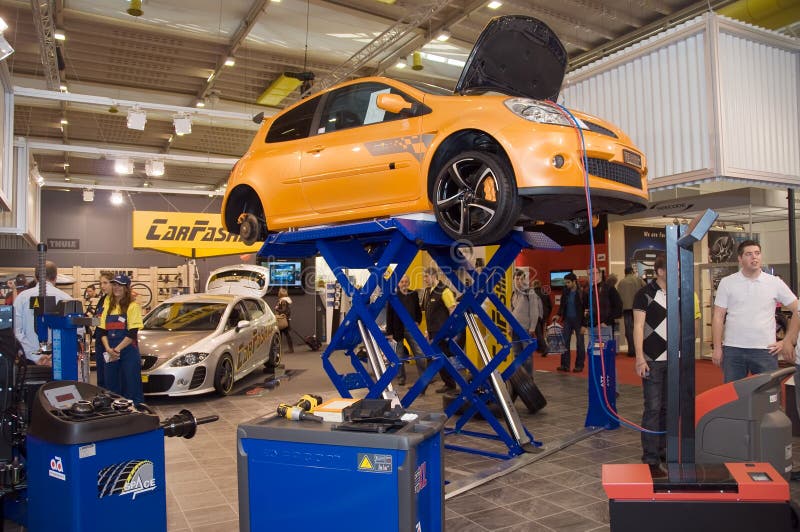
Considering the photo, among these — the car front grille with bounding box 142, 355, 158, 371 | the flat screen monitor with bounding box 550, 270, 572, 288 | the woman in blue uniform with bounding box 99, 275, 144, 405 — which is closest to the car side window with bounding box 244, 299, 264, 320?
the car front grille with bounding box 142, 355, 158, 371

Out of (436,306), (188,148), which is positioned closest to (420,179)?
(436,306)

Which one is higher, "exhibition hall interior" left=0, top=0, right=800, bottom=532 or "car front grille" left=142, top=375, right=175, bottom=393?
"exhibition hall interior" left=0, top=0, right=800, bottom=532

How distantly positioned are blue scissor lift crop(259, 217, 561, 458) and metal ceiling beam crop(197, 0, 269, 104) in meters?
4.54

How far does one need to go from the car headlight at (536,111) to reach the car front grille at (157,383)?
546 centimetres

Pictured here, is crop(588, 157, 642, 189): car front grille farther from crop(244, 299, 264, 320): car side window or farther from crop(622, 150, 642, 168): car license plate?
crop(244, 299, 264, 320): car side window

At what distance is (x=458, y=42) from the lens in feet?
33.8

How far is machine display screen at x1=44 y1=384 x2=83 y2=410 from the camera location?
9.44 feet

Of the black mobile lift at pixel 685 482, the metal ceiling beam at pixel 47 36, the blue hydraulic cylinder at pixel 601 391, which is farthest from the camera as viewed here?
the metal ceiling beam at pixel 47 36

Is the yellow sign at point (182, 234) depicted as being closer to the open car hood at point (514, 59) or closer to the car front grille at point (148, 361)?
the car front grille at point (148, 361)

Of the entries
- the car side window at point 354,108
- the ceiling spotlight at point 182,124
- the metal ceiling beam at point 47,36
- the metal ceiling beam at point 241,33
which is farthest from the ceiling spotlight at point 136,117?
the car side window at point 354,108

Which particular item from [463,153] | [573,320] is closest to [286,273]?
[573,320]

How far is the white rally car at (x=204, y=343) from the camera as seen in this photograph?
748 cm

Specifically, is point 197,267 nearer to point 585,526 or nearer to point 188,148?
point 188,148

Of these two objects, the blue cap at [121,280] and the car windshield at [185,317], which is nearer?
the blue cap at [121,280]
